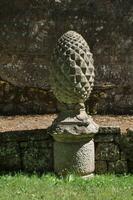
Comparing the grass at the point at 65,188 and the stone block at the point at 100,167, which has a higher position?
the stone block at the point at 100,167

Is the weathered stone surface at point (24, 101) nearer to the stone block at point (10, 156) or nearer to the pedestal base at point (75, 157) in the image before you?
the stone block at point (10, 156)

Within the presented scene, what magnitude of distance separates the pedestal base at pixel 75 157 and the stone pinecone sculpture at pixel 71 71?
0.53 meters

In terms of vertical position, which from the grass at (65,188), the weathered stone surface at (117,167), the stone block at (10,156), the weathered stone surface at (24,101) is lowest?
the grass at (65,188)

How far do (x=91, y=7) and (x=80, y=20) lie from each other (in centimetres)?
29

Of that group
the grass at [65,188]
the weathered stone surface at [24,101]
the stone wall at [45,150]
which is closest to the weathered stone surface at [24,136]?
the stone wall at [45,150]

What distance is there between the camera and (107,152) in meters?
7.85

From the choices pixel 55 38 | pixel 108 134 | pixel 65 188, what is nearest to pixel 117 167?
pixel 108 134

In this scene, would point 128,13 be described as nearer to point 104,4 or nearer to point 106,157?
point 104,4

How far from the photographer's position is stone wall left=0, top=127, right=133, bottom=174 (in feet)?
25.6

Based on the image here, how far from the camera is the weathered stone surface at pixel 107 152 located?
7.85 m

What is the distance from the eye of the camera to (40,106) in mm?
10508

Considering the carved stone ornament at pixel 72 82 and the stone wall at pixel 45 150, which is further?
the stone wall at pixel 45 150

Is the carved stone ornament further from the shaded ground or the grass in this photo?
the shaded ground

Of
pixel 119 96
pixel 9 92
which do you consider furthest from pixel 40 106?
pixel 119 96
